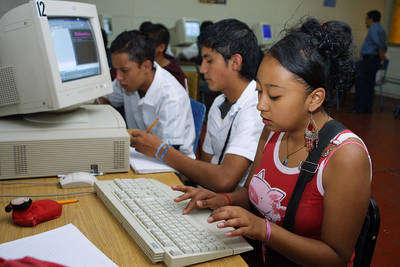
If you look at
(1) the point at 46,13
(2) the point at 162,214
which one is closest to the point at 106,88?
(1) the point at 46,13

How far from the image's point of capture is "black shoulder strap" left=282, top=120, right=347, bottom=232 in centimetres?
94

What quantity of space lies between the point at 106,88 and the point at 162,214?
773mm

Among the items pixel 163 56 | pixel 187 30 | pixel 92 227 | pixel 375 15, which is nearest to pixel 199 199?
pixel 92 227

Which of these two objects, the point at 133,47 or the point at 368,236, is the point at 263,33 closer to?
the point at 133,47

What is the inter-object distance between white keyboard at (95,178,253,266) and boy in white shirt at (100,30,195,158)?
0.67 metres

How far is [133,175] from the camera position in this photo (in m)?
1.25

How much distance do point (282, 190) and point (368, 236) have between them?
248 mm

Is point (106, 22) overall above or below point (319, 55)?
above

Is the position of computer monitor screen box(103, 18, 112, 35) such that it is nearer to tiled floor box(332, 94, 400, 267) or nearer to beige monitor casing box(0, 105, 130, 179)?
tiled floor box(332, 94, 400, 267)

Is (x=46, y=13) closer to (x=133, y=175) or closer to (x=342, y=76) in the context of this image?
(x=133, y=175)

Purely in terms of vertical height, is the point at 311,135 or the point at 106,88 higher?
the point at 106,88

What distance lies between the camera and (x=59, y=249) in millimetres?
756

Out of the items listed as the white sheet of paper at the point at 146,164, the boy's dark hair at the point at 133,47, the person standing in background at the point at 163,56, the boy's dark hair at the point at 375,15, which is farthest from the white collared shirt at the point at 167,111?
the boy's dark hair at the point at 375,15

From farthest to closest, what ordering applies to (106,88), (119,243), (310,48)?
(106,88) < (310,48) < (119,243)
